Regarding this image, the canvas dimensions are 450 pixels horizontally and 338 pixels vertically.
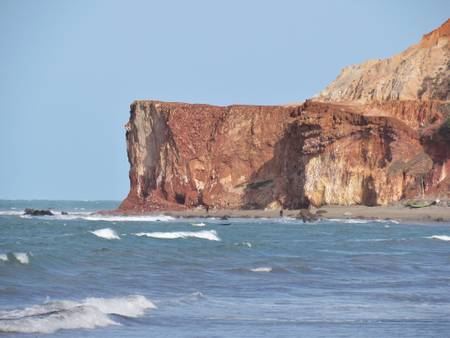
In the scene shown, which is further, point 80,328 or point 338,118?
point 338,118

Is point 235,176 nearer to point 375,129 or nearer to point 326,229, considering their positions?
point 375,129

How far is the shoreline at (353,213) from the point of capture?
65938mm

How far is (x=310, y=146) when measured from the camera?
75.1m

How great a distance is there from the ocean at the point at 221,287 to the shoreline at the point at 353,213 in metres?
20.4

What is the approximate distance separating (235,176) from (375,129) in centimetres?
1524

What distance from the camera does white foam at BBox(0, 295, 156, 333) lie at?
58.7ft

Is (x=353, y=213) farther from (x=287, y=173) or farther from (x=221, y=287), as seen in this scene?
(x=221, y=287)

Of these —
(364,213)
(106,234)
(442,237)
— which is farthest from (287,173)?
(106,234)

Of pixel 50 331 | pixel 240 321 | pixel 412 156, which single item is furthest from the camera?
pixel 412 156

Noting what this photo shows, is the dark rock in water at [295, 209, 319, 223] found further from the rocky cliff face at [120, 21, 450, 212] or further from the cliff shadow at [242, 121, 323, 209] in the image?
the cliff shadow at [242, 121, 323, 209]

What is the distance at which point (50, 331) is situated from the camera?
58.5 feet

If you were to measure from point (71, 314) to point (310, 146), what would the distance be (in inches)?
2240

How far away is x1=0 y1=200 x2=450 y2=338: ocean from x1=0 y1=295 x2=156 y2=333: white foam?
22 mm

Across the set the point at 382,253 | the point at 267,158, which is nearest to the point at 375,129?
the point at 267,158
